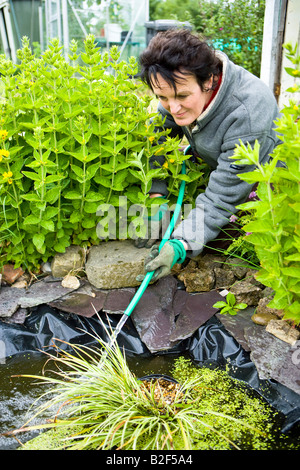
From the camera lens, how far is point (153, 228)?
2367 millimetres

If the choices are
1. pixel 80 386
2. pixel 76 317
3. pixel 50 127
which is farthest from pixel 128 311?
pixel 50 127

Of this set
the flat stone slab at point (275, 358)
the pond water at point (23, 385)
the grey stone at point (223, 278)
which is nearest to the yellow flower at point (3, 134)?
the pond water at point (23, 385)

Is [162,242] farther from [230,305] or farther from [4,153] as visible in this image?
[4,153]

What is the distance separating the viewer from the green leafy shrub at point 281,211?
4.83 ft

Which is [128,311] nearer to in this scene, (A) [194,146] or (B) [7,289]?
(B) [7,289]

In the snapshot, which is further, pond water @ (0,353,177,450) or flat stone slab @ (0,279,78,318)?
flat stone slab @ (0,279,78,318)

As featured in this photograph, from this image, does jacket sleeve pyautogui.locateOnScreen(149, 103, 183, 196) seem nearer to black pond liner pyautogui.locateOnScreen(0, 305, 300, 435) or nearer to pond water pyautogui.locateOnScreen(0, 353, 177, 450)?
black pond liner pyautogui.locateOnScreen(0, 305, 300, 435)

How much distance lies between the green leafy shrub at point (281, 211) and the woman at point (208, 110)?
17.0 inches

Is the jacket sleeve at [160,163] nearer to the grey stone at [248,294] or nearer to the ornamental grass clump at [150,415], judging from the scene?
the grey stone at [248,294]

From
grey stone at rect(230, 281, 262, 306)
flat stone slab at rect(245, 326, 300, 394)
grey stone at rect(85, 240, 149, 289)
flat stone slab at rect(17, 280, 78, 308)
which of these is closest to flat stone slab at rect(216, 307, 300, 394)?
flat stone slab at rect(245, 326, 300, 394)

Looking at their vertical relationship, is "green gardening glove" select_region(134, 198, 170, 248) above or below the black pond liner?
above

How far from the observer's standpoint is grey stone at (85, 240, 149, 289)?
227 centimetres

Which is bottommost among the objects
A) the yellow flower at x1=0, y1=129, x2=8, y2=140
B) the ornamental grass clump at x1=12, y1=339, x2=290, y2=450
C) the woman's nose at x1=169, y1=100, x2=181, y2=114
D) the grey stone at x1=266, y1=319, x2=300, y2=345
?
the ornamental grass clump at x1=12, y1=339, x2=290, y2=450

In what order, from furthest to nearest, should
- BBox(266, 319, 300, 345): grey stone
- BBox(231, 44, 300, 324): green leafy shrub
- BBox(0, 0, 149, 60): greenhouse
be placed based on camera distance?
BBox(0, 0, 149, 60): greenhouse, BBox(266, 319, 300, 345): grey stone, BBox(231, 44, 300, 324): green leafy shrub
